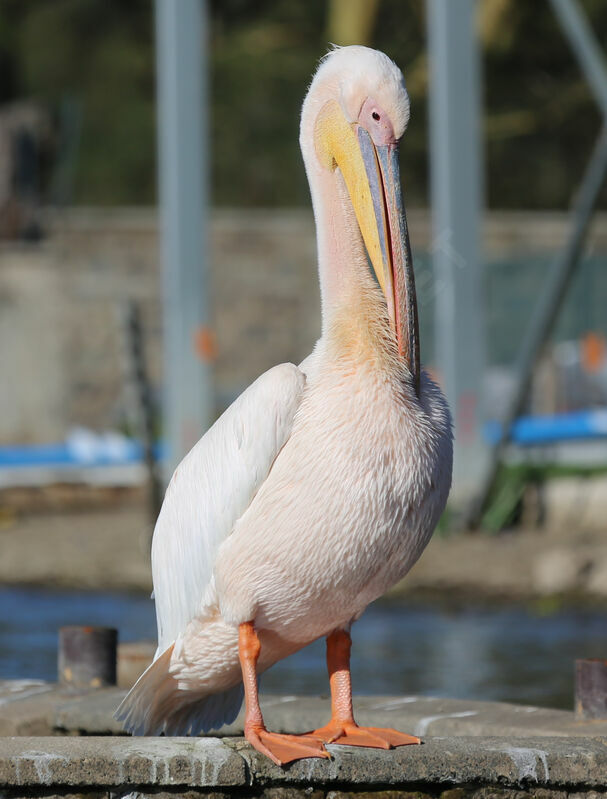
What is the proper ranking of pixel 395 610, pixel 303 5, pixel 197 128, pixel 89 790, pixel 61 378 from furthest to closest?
pixel 303 5, pixel 61 378, pixel 197 128, pixel 395 610, pixel 89 790

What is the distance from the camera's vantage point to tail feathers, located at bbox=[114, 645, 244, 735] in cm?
354

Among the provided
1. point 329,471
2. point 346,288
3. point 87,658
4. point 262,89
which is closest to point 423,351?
point 87,658

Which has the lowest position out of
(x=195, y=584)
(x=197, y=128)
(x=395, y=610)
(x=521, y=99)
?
(x=395, y=610)

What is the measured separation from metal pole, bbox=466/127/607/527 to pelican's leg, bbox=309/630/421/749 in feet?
22.3

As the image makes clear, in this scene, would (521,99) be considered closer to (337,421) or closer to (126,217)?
(126,217)

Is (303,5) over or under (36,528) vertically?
over

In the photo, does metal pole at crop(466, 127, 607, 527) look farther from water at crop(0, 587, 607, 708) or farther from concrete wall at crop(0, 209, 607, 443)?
concrete wall at crop(0, 209, 607, 443)

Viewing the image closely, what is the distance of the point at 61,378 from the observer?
16.0m

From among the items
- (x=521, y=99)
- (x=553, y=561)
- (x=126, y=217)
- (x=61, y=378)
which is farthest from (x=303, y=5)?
(x=553, y=561)

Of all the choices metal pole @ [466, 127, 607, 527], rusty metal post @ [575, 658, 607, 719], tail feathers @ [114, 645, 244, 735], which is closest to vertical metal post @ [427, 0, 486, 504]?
metal pole @ [466, 127, 607, 527]

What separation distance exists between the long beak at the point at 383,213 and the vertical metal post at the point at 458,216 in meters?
7.33

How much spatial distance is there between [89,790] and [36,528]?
9.05 meters

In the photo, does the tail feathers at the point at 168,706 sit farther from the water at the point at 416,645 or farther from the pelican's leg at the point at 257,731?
the water at the point at 416,645

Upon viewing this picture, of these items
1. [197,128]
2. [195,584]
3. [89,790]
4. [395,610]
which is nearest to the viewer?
[89,790]
